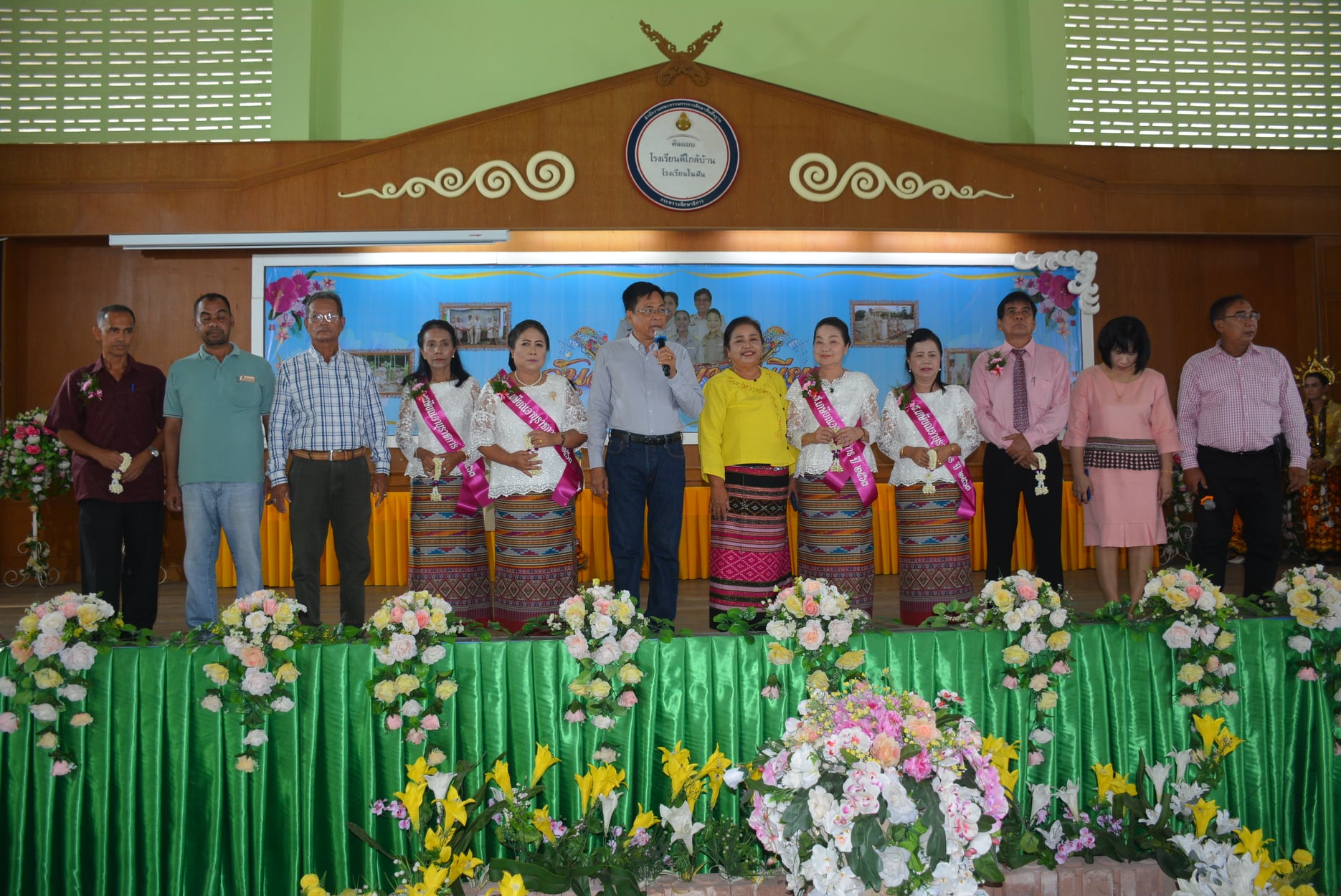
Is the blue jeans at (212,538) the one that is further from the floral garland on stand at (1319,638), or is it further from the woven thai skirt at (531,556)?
the floral garland on stand at (1319,638)

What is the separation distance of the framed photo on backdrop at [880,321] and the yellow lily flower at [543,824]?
14.4 feet

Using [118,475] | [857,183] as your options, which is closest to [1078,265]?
[857,183]

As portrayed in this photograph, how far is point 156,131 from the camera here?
20.0 feet

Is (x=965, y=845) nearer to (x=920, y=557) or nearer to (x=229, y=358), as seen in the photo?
(x=920, y=557)

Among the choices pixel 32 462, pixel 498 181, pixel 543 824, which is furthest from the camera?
pixel 498 181

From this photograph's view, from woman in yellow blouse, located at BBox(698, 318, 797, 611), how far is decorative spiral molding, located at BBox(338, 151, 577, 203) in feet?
8.13

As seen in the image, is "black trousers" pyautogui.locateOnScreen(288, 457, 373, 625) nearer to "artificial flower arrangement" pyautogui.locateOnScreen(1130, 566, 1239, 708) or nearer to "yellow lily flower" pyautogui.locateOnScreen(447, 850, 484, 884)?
"yellow lily flower" pyautogui.locateOnScreen(447, 850, 484, 884)

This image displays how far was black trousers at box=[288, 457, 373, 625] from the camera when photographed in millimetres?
3293

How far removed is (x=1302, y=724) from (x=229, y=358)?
3.48 metres

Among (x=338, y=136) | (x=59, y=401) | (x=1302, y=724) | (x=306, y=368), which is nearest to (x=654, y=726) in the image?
(x=1302, y=724)

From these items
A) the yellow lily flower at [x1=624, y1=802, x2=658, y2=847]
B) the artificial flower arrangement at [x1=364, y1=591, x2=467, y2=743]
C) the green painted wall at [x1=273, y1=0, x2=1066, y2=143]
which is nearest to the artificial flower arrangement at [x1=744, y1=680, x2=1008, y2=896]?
the yellow lily flower at [x1=624, y1=802, x2=658, y2=847]

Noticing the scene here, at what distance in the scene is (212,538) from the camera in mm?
3348

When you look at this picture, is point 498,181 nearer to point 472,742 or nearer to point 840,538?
point 840,538

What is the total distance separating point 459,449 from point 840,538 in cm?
149
